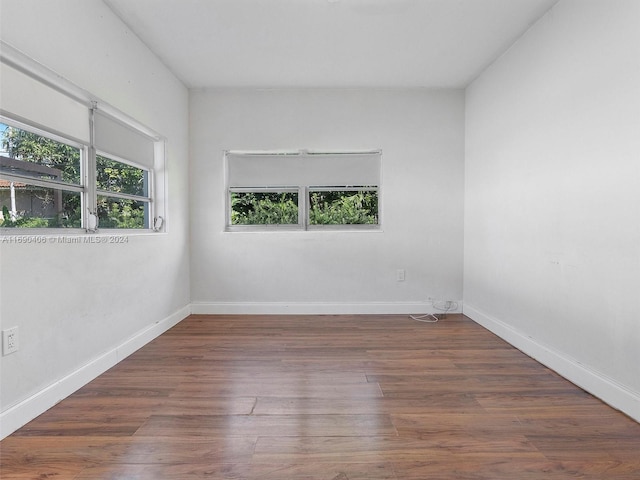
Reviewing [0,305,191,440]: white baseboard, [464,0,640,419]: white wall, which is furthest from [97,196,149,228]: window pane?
[464,0,640,419]: white wall

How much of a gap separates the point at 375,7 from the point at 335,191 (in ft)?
6.07

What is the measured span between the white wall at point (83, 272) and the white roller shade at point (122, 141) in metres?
0.14

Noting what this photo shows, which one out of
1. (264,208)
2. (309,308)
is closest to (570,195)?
(309,308)

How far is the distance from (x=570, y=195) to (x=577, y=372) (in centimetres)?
113

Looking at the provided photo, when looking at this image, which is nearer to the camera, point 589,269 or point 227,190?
point 589,269

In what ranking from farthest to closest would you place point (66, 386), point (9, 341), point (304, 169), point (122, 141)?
1. point (304, 169)
2. point (122, 141)
3. point (66, 386)
4. point (9, 341)

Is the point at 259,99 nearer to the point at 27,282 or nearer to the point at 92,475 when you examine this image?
the point at 27,282

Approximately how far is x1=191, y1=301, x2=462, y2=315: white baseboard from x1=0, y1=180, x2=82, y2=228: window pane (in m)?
1.87

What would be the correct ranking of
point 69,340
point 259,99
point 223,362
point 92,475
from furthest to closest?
point 259,99
point 223,362
point 69,340
point 92,475

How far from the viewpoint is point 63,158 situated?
211cm

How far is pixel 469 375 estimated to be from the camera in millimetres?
2244

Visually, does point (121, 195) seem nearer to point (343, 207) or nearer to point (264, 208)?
point (264, 208)

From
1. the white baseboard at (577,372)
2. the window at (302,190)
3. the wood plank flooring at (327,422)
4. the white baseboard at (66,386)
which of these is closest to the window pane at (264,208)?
the window at (302,190)

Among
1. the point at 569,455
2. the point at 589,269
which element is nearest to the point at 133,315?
the point at 569,455
